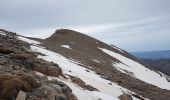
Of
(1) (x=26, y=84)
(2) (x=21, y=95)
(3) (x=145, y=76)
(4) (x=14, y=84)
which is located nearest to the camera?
(2) (x=21, y=95)

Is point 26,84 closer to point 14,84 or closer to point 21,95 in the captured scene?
point 14,84

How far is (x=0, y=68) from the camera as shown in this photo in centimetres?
1739

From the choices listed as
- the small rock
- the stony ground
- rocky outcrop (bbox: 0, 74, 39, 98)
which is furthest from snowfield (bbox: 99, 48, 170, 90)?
the small rock

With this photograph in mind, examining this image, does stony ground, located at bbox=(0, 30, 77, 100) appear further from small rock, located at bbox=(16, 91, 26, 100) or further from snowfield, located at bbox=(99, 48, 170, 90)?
snowfield, located at bbox=(99, 48, 170, 90)

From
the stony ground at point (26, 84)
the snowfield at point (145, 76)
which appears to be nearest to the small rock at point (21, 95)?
the stony ground at point (26, 84)

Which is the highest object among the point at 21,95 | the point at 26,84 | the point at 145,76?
the point at 26,84

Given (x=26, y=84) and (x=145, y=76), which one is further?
(x=145, y=76)

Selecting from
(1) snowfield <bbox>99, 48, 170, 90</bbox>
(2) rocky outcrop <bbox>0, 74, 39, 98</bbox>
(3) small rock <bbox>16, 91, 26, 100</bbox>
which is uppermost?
(2) rocky outcrop <bbox>0, 74, 39, 98</bbox>

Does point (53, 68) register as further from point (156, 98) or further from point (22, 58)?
point (156, 98)

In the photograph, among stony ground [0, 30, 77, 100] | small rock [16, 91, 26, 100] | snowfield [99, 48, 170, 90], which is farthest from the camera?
snowfield [99, 48, 170, 90]

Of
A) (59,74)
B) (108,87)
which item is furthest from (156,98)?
(59,74)

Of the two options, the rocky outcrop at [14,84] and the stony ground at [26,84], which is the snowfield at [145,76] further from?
the rocky outcrop at [14,84]

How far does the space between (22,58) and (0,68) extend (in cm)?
381

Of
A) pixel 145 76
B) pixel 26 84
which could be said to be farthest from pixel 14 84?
pixel 145 76
